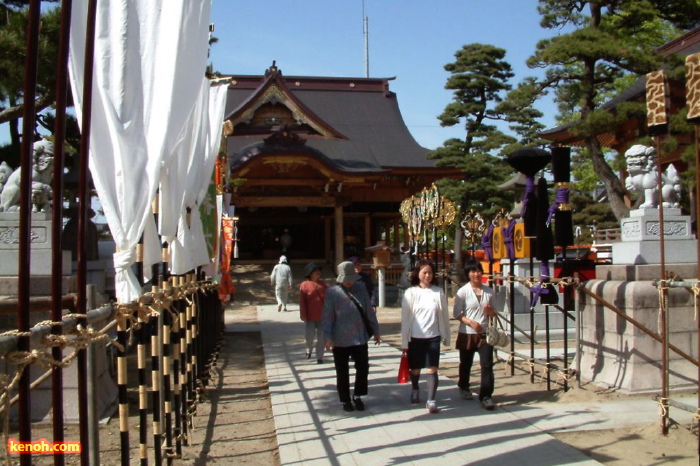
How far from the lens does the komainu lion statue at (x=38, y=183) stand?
7.04m

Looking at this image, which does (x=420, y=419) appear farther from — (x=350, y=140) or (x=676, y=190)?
(x=350, y=140)

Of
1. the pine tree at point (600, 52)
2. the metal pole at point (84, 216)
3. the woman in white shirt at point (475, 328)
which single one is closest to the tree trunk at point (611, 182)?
the pine tree at point (600, 52)

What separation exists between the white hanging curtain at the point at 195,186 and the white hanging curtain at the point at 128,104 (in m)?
1.19

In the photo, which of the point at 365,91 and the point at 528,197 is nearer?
the point at 528,197

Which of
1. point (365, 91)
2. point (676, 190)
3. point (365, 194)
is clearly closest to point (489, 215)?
point (365, 194)

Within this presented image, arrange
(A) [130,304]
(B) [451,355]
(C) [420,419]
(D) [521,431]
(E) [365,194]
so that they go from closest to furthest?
(A) [130,304]
(D) [521,431]
(C) [420,419]
(B) [451,355]
(E) [365,194]

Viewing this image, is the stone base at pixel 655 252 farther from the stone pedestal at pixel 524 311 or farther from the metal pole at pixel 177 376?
the metal pole at pixel 177 376

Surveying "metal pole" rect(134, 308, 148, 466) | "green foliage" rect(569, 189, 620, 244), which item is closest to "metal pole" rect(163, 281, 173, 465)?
"metal pole" rect(134, 308, 148, 466)

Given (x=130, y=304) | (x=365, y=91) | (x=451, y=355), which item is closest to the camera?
(x=130, y=304)

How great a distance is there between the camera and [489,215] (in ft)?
95.6

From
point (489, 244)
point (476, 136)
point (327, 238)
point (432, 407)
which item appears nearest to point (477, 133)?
point (476, 136)

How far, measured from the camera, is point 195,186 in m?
6.09

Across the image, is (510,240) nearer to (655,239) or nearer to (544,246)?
(544,246)

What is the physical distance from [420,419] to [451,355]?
4.56 m
